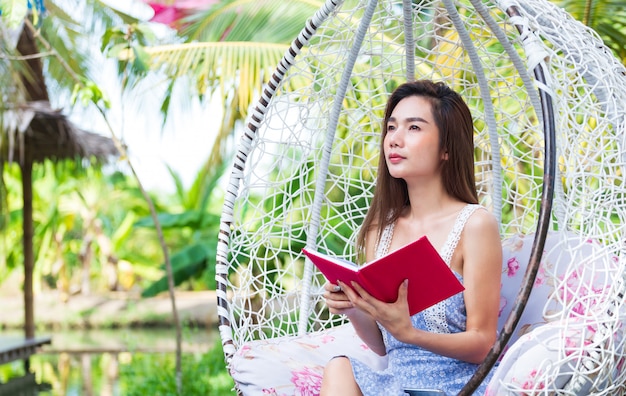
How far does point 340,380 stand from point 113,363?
5356 mm

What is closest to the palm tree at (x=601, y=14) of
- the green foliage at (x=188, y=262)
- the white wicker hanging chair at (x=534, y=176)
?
the white wicker hanging chair at (x=534, y=176)

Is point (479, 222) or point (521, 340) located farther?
point (479, 222)

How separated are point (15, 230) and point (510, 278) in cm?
1034

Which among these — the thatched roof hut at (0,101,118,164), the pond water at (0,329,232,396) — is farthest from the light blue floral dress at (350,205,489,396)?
the thatched roof hut at (0,101,118,164)

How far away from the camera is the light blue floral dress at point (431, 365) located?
1942mm

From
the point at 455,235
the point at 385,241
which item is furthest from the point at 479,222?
the point at 385,241

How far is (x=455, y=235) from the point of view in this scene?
78.7 inches

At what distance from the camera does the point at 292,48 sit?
246 centimetres

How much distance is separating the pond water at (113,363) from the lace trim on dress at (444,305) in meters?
2.31

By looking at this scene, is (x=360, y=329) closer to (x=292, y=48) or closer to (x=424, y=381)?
(x=424, y=381)

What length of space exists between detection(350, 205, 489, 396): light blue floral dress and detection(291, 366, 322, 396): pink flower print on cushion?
238 millimetres

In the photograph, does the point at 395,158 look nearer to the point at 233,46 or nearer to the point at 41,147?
the point at 233,46

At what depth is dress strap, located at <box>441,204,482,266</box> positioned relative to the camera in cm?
200

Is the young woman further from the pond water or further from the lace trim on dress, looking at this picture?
the pond water
